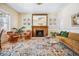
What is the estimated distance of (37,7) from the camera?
10.3 feet

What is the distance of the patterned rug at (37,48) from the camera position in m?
3.09

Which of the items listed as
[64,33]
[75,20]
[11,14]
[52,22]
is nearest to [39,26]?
[52,22]

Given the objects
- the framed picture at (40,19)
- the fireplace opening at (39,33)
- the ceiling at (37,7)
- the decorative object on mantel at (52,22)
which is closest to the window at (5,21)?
the ceiling at (37,7)

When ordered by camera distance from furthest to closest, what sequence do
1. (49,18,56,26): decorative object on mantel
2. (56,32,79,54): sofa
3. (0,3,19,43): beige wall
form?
(49,18,56,26): decorative object on mantel < (0,3,19,43): beige wall < (56,32,79,54): sofa

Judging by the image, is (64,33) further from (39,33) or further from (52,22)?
(39,33)

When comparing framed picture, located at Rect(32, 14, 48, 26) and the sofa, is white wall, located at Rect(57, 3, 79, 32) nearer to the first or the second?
the sofa

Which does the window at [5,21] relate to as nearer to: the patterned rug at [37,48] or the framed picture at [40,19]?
the patterned rug at [37,48]

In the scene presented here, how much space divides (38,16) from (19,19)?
1.55 feet

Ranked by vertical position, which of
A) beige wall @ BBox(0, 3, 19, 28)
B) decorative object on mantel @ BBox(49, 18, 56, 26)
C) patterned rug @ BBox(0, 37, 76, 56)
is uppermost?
beige wall @ BBox(0, 3, 19, 28)

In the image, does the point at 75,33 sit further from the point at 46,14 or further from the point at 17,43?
the point at 17,43

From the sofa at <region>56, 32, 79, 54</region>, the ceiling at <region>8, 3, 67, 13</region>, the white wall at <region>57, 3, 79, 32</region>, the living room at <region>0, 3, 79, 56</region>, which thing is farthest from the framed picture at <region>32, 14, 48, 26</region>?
the sofa at <region>56, 32, 79, 54</region>

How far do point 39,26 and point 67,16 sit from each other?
2.39 feet

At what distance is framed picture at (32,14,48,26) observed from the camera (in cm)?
323

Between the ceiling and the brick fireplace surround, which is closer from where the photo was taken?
the ceiling
